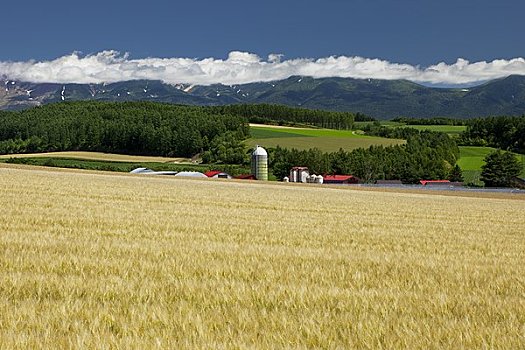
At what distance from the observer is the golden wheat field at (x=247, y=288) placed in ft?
19.3

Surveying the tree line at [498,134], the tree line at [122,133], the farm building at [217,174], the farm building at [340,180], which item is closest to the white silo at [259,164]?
the farm building at [217,174]

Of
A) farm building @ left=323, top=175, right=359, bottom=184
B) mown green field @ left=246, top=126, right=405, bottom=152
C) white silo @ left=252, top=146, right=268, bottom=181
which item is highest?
mown green field @ left=246, top=126, right=405, bottom=152

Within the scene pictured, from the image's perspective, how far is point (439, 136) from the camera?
152500 millimetres

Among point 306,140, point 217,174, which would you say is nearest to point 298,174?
point 217,174

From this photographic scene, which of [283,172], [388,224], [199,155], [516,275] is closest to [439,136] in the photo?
[283,172]

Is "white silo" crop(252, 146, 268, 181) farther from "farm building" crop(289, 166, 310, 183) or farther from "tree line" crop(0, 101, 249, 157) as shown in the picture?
"tree line" crop(0, 101, 249, 157)

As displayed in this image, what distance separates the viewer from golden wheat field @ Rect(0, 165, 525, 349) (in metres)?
5.88

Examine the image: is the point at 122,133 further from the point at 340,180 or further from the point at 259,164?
the point at 340,180

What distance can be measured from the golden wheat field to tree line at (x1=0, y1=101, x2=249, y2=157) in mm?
128937

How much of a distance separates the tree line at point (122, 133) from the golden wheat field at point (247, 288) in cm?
12894

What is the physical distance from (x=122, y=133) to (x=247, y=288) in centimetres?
14451

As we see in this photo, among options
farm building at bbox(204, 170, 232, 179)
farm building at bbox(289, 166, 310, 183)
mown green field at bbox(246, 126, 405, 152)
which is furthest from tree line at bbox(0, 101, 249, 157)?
farm building at bbox(204, 170, 232, 179)

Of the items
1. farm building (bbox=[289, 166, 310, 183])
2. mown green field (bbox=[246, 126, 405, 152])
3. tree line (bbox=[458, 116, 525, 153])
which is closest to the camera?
farm building (bbox=[289, 166, 310, 183])

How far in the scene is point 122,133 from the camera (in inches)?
5802
